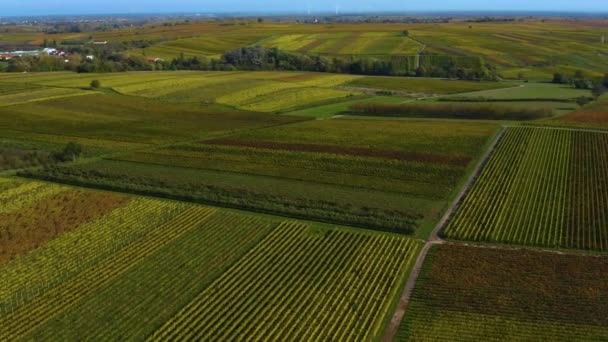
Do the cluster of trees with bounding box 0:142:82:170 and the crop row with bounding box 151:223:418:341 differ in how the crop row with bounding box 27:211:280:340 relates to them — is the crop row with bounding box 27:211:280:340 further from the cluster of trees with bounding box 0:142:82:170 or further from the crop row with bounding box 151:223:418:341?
the cluster of trees with bounding box 0:142:82:170

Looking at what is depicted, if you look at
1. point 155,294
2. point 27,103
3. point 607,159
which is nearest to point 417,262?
point 155,294

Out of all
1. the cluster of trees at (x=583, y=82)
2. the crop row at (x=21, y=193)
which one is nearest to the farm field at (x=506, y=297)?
A: the crop row at (x=21, y=193)

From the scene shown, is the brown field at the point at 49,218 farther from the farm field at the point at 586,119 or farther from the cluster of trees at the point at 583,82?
the cluster of trees at the point at 583,82

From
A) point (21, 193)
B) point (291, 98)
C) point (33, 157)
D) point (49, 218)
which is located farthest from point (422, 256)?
point (291, 98)

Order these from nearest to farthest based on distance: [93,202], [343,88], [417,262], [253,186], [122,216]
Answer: [417,262]
[122,216]
[93,202]
[253,186]
[343,88]

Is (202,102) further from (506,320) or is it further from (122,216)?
(506,320)

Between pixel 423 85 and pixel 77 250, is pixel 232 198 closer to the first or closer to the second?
pixel 77 250
